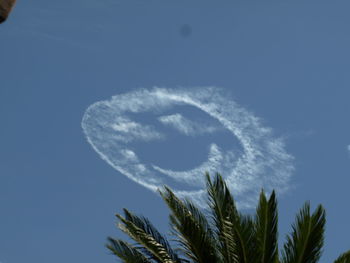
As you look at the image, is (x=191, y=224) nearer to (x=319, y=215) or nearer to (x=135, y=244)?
(x=135, y=244)

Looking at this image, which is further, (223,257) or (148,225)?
(148,225)

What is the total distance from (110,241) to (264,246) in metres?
3.21

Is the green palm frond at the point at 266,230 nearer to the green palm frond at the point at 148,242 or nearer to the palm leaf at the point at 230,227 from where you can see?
the palm leaf at the point at 230,227

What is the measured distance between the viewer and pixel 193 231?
1191cm

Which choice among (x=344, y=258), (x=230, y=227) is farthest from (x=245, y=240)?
(x=344, y=258)

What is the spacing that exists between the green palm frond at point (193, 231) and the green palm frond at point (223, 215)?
0.68 ft

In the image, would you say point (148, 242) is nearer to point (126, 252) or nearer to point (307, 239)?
point (126, 252)

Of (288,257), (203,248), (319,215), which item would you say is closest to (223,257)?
(203,248)

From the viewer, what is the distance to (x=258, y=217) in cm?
1140

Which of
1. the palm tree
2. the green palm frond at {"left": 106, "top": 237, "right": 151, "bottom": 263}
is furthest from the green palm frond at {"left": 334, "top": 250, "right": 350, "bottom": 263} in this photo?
the green palm frond at {"left": 106, "top": 237, "right": 151, "bottom": 263}

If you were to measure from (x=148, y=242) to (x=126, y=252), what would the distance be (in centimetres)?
49

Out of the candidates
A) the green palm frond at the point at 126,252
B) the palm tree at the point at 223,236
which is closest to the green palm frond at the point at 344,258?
the palm tree at the point at 223,236

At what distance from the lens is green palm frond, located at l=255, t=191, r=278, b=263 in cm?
1116

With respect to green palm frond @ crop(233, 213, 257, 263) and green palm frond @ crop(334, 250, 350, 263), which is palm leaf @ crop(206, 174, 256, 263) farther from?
green palm frond @ crop(334, 250, 350, 263)
